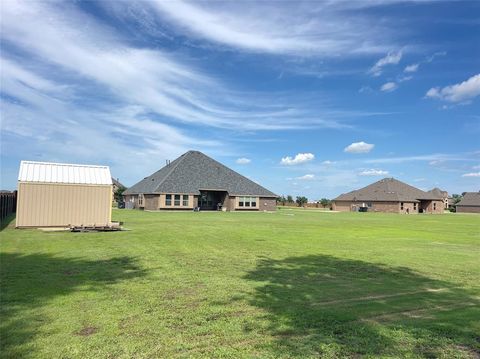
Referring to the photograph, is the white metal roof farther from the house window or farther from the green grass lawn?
the house window

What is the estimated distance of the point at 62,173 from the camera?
73.5 ft

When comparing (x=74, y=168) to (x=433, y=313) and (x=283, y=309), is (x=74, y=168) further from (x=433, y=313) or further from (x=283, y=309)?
(x=433, y=313)

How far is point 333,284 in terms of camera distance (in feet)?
29.2

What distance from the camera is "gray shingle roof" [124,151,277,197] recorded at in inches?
2028

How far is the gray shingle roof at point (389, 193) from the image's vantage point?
7238cm

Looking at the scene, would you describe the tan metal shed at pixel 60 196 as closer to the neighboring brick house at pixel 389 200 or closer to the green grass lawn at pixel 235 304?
the green grass lawn at pixel 235 304

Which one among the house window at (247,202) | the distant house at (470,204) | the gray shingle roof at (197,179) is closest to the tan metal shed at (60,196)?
the gray shingle roof at (197,179)

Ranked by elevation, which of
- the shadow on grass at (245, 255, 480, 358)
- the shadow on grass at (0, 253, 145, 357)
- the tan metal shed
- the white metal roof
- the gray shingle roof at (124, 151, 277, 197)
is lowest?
the shadow on grass at (245, 255, 480, 358)

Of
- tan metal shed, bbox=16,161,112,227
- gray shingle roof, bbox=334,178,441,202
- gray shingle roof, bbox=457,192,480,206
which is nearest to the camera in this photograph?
tan metal shed, bbox=16,161,112,227

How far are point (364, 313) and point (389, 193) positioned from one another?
233 ft

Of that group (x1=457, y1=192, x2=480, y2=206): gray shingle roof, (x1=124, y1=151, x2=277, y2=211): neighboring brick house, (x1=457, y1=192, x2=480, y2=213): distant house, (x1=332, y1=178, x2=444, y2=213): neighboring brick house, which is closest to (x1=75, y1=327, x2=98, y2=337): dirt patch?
(x1=124, y1=151, x2=277, y2=211): neighboring brick house

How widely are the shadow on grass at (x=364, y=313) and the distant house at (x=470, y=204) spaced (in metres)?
91.6

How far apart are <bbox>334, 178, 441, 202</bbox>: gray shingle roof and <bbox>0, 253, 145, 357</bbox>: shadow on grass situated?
6674 centimetres

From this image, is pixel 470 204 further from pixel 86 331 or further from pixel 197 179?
pixel 86 331
